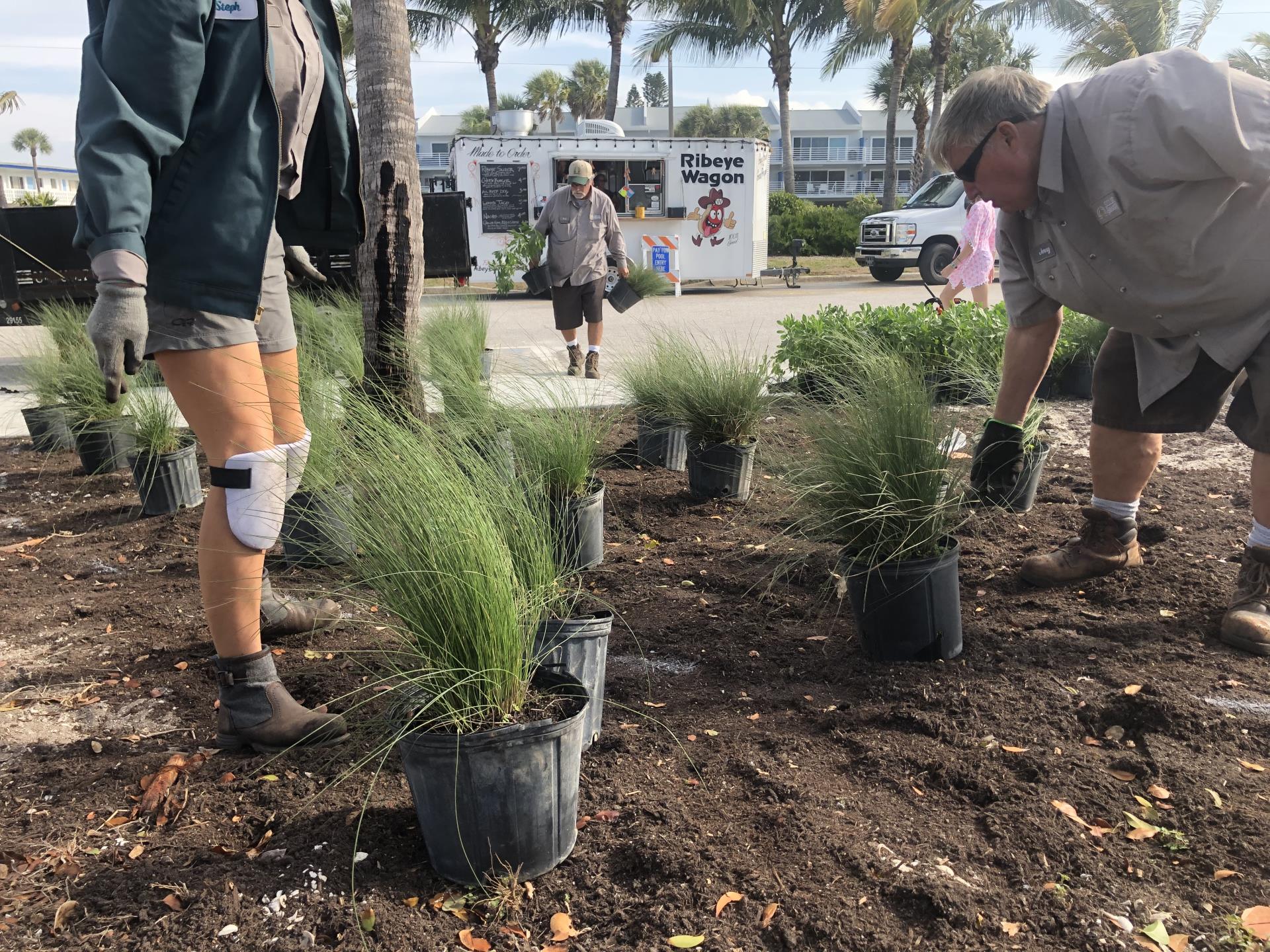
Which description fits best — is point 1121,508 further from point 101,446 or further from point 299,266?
point 101,446

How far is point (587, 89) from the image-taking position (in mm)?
51719

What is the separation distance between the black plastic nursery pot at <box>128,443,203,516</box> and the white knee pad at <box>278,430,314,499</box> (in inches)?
77.8

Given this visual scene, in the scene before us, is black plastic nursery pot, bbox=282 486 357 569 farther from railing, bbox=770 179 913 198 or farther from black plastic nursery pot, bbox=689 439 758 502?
railing, bbox=770 179 913 198

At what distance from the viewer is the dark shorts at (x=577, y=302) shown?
7.67 meters

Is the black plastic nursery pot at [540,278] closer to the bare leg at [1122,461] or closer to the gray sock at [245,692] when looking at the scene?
the bare leg at [1122,461]

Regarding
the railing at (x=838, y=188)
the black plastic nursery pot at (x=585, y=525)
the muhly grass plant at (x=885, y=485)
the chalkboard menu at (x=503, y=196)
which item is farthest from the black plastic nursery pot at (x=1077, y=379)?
the railing at (x=838, y=188)

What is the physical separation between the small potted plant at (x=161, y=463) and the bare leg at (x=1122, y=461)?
376 cm

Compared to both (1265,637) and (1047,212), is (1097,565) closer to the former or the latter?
(1265,637)

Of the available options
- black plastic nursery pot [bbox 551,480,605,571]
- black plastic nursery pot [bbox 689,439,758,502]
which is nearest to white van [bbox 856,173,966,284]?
black plastic nursery pot [bbox 689,439,758,502]

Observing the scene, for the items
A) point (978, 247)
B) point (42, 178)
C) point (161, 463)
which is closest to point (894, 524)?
point (161, 463)

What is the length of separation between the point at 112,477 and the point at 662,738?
3905 mm

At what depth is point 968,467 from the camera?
3096mm

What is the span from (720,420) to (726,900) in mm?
2643

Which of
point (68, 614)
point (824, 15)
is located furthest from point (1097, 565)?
point (824, 15)
